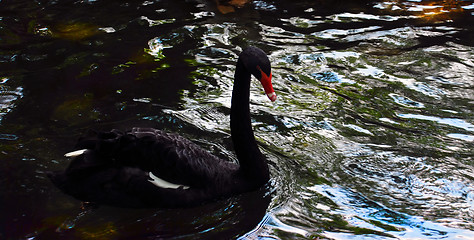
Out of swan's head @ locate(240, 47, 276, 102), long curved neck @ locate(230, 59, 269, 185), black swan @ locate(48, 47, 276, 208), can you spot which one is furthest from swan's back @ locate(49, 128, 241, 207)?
swan's head @ locate(240, 47, 276, 102)

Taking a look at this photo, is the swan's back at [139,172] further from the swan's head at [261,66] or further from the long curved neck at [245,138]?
the swan's head at [261,66]

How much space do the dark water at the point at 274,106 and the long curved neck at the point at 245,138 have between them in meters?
0.16

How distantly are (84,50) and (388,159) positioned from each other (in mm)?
3848

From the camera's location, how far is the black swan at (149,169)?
3.63m

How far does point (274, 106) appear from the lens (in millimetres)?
5277

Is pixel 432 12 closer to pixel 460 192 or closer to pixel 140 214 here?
pixel 460 192

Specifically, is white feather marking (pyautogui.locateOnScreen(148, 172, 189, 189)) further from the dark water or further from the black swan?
the dark water

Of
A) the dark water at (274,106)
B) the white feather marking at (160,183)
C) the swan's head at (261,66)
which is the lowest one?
the dark water at (274,106)

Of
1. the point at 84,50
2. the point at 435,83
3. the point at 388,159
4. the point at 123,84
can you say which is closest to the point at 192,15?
the point at 84,50

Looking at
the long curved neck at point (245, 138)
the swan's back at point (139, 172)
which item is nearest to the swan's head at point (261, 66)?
the long curved neck at point (245, 138)

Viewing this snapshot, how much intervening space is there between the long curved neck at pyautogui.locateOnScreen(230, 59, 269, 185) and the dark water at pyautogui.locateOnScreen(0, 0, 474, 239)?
0.54 ft

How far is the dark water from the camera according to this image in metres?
3.59

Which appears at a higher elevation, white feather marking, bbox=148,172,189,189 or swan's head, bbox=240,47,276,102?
swan's head, bbox=240,47,276,102

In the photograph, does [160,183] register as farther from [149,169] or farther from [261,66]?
[261,66]
